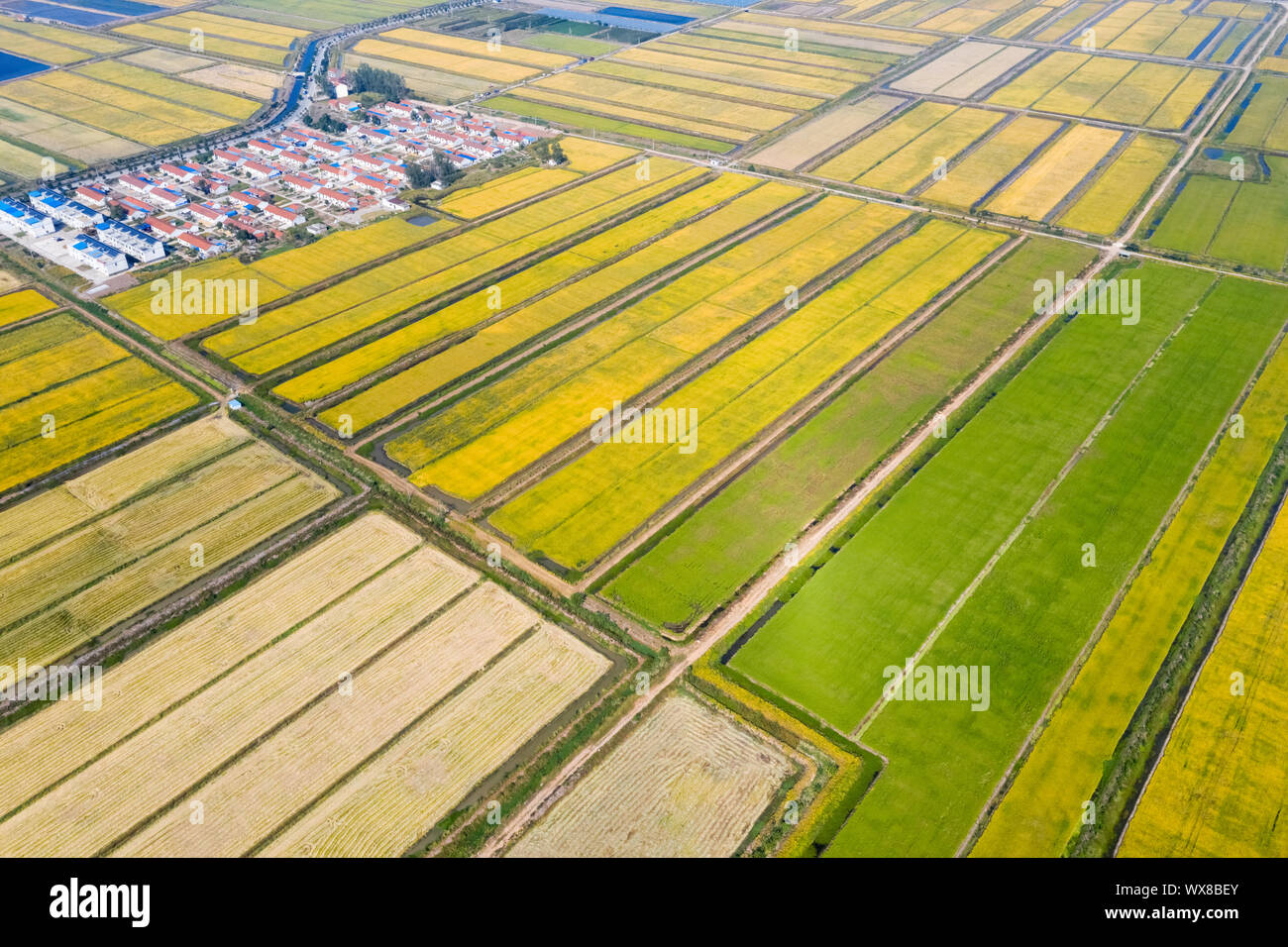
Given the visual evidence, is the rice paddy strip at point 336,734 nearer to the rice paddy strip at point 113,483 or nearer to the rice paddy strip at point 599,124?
the rice paddy strip at point 113,483

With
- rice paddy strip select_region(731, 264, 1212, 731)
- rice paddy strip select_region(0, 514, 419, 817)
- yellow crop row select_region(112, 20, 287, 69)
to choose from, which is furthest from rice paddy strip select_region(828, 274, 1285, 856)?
yellow crop row select_region(112, 20, 287, 69)

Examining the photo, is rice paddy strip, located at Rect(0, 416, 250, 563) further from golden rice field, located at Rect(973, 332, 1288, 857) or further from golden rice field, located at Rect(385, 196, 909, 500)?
golden rice field, located at Rect(973, 332, 1288, 857)

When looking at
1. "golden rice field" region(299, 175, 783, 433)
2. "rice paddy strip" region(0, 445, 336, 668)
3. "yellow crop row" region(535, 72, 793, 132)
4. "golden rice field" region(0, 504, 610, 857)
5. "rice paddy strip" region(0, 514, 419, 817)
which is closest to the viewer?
"golden rice field" region(0, 504, 610, 857)

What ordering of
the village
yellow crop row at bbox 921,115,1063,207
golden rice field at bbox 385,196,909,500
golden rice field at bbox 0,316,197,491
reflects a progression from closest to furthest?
golden rice field at bbox 385,196,909,500 → golden rice field at bbox 0,316,197,491 → the village → yellow crop row at bbox 921,115,1063,207

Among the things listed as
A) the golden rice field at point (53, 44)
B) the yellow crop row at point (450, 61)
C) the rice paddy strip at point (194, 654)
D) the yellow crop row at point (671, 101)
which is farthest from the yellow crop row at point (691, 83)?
the rice paddy strip at point (194, 654)

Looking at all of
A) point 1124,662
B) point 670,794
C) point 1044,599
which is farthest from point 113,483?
point 1124,662
